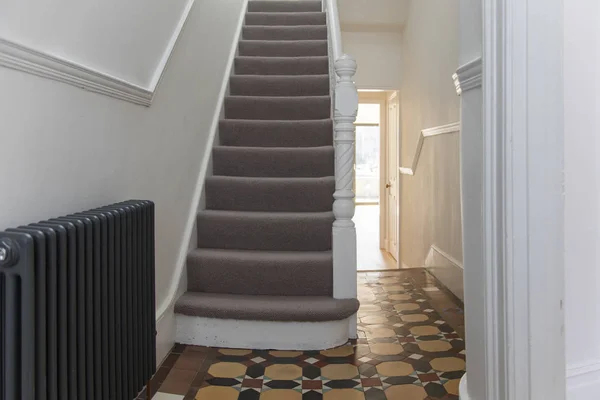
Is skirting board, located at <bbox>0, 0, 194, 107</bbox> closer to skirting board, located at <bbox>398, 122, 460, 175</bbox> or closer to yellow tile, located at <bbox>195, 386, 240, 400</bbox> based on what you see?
yellow tile, located at <bbox>195, 386, 240, 400</bbox>

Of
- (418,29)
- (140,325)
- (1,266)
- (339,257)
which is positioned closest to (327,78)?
(418,29)

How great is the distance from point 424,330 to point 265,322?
0.86 metres

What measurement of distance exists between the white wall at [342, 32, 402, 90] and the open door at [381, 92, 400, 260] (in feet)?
1.00

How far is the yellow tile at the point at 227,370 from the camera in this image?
223 cm

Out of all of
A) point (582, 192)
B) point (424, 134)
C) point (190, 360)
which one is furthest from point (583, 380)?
point (424, 134)

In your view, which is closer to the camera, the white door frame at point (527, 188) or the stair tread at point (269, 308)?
the white door frame at point (527, 188)

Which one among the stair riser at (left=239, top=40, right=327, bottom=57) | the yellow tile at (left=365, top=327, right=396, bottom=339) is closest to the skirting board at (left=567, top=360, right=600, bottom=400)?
the yellow tile at (left=365, top=327, right=396, bottom=339)

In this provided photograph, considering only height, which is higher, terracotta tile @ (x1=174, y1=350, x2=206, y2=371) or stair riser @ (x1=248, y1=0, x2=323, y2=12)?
stair riser @ (x1=248, y1=0, x2=323, y2=12)

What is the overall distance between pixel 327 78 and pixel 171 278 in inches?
87.6

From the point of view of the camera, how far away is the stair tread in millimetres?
2480

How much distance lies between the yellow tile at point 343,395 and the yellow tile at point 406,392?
0.11 metres

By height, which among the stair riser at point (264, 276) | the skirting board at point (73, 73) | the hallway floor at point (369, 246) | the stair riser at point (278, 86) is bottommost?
the hallway floor at point (369, 246)

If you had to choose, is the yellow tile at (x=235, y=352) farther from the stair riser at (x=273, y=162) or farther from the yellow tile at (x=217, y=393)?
the stair riser at (x=273, y=162)

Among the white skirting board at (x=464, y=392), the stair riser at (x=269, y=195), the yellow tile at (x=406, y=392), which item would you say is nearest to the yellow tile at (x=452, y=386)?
the yellow tile at (x=406, y=392)
